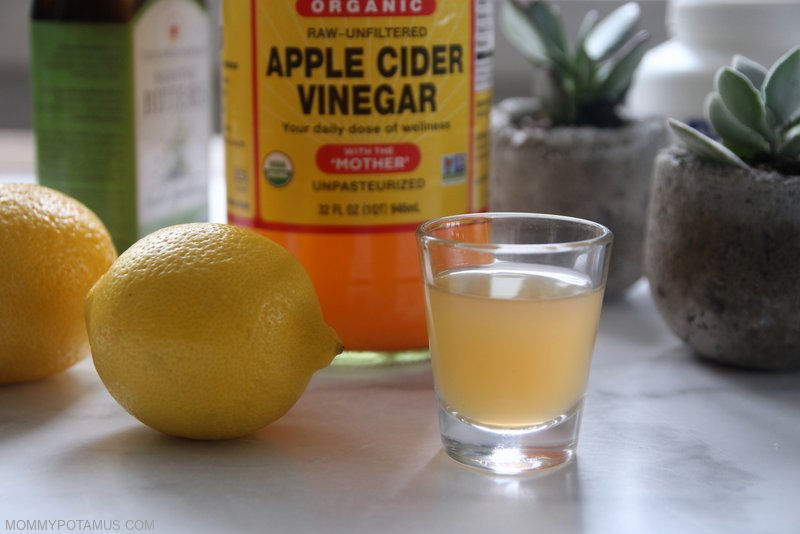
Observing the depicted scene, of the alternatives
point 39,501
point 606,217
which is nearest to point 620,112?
point 606,217

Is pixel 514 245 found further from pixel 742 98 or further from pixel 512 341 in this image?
pixel 742 98

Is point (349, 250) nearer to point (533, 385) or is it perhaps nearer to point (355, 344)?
point (355, 344)

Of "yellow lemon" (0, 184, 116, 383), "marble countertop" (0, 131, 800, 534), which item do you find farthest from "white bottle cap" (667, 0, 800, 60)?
"yellow lemon" (0, 184, 116, 383)

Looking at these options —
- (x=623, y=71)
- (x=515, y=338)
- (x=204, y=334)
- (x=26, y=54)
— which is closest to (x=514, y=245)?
(x=515, y=338)

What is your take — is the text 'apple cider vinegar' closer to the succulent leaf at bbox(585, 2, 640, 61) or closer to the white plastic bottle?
the succulent leaf at bbox(585, 2, 640, 61)

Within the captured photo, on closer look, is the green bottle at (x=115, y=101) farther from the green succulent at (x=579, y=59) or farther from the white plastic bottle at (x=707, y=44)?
the white plastic bottle at (x=707, y=44)

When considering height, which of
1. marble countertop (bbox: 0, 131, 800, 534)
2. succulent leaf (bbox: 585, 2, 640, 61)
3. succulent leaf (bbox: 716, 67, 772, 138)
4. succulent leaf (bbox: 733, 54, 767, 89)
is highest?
succulent leaf (bbox: 585, 2, 640, 61)

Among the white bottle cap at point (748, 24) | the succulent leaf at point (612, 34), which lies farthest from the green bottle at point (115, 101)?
the white bottle cap at point (748, 24)
